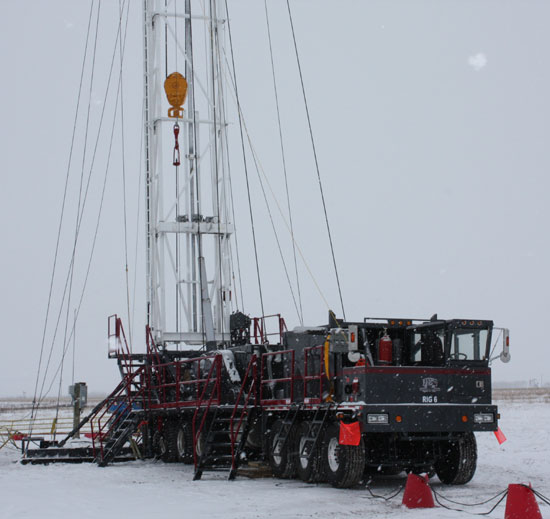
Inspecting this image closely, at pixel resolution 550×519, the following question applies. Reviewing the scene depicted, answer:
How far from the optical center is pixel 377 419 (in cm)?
1547

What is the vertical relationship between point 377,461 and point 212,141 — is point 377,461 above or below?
below

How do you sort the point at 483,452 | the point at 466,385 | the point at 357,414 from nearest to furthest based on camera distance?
the point at 357,414, the point at 466,385, the point at 483,452

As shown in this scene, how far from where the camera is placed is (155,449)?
23.7 meters

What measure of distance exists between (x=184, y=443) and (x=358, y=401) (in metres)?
7.35

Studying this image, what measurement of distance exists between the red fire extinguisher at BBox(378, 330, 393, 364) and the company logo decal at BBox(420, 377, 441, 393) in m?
0.95

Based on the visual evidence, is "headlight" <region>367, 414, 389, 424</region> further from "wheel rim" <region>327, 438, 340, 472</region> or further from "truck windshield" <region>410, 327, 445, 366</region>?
"truck windshield" <region>410, 327, 445, 366</region>

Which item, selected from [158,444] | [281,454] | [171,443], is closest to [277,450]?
[281,454]

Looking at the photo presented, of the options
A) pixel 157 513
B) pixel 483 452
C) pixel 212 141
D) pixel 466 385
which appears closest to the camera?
pixel 157 513

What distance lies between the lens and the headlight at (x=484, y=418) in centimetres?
1641

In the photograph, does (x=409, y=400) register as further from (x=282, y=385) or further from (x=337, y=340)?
(x=282, y=385)

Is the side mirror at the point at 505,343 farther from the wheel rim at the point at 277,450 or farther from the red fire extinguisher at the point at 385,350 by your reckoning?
the wheel rim at the point at 277,450

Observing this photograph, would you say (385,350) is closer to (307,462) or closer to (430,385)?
(430,385)

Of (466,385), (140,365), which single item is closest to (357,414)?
(466,385)

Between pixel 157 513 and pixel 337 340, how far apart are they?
A: 447 centimetres
